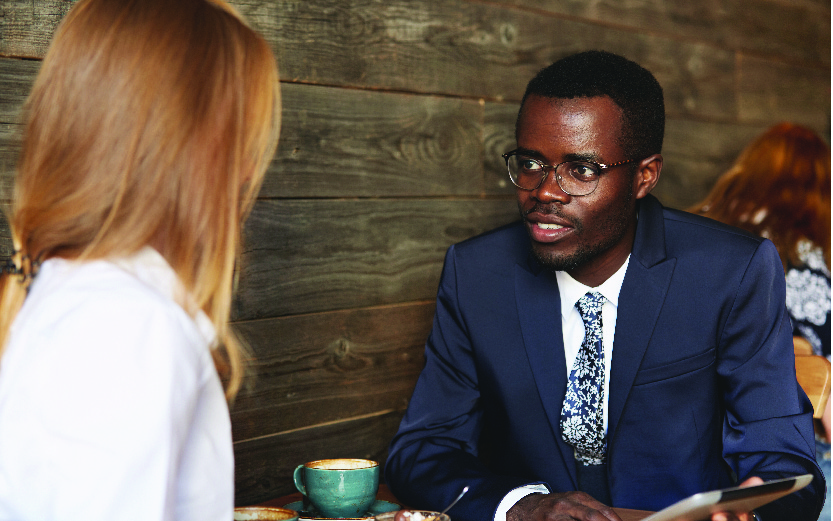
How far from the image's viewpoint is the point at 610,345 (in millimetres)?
1559

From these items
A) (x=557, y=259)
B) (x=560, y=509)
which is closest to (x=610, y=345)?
(x=557, y=259)

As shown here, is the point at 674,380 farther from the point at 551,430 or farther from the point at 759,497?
the point at 759,497

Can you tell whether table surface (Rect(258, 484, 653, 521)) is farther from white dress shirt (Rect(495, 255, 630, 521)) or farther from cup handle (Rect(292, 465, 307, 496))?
white dress shirt (Rect(495, 255, 630, 521))

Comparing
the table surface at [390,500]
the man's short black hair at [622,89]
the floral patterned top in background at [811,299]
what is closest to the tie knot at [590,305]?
the man's short black hair at [622,89]

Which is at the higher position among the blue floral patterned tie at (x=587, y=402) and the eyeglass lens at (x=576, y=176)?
the eyeglass lens at (x=576, y=176)

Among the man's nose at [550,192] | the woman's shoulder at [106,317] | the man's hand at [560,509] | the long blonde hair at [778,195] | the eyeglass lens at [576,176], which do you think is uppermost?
the woman's shoulder at [106,317]

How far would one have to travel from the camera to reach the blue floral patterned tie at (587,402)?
150 cm

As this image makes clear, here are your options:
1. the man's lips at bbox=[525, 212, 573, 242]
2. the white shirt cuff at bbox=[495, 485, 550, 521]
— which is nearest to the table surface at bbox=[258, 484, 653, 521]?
the white shirt cuff at bbox=[495, 485, 550, 521]

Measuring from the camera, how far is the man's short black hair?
4.98 ft

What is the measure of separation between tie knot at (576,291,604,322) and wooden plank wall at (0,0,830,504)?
0.44m

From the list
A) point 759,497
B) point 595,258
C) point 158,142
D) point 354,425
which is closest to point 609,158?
point 595,258

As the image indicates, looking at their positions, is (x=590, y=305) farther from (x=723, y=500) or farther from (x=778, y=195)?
(x=778, y=195)

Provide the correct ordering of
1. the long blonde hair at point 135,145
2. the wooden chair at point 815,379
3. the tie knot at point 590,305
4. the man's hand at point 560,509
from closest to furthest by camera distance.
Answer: the long blonde hair at point 135,145, the man's hand at point 560,509, the tie knot at point 590,305, the wooden chair at point 815,379

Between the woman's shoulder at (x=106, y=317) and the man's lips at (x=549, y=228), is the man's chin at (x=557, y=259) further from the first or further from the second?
the woman's shoulder at (x=106, y=317)
